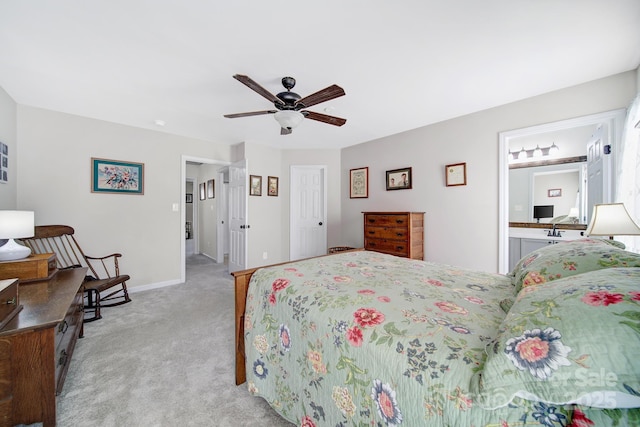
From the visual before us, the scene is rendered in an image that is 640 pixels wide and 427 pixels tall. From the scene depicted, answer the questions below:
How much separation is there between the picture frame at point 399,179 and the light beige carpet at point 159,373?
9.64 feet

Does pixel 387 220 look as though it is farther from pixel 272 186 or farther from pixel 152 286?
pixel 152 286

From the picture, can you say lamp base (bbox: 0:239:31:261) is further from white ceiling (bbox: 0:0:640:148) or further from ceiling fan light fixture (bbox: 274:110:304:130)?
ceiling fan light fixture (bbox: 274:110:304:130)

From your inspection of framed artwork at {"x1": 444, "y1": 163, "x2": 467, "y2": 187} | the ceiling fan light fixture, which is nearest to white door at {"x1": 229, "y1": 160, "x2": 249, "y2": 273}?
the ceiling fan light fixture

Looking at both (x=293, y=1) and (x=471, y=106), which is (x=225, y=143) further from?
(x=471, y=106)

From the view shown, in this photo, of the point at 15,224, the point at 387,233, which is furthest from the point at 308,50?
the point at 15,224

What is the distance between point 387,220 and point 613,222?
6.85 ft

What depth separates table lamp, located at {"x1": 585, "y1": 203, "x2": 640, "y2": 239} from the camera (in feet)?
5.24

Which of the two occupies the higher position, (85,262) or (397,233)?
(397,233)

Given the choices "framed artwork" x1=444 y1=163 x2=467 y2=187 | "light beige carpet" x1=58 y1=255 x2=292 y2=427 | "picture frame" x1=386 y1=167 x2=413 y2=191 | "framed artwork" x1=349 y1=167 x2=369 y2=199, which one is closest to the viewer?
"light beige carpet" x1=58 y1=255 x2=292 y2=427

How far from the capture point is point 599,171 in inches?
95.7

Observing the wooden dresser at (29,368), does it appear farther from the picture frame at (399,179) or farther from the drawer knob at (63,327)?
the picture frame at (399,179)

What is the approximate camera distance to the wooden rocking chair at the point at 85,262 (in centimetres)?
262

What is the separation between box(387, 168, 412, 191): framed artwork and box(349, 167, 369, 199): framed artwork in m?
0.45

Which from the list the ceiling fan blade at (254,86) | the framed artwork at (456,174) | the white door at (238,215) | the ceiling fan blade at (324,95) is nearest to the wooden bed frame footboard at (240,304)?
the ceiling fan blade at (254,86)
